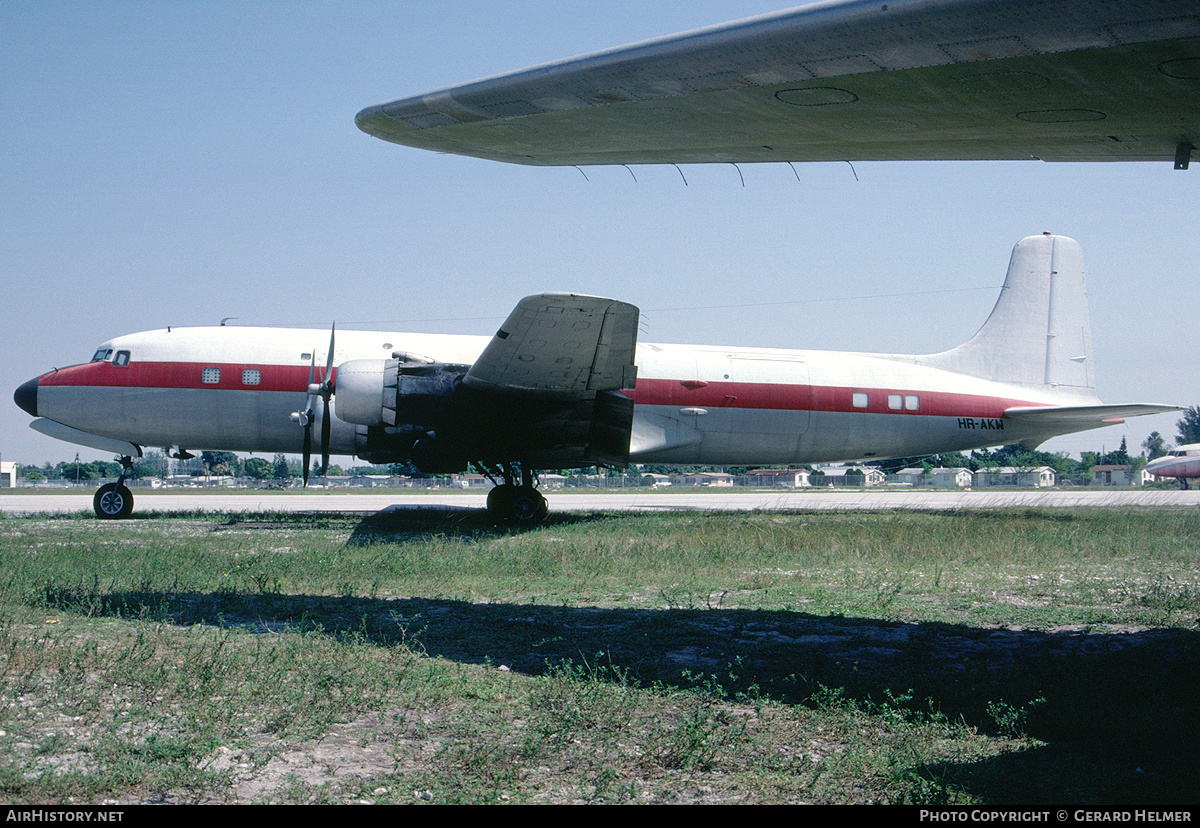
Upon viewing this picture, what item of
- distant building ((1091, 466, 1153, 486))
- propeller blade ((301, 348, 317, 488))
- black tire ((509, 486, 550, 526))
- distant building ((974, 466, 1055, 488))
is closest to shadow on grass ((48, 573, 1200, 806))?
propeller blade ((301, 348, 317, 488))

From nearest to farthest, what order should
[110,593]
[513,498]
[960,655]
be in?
1. [960,655]
2. [110,593]
3. [513,498]

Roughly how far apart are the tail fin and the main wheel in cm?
2208

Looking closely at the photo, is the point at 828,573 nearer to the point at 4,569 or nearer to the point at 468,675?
the point at 468,675

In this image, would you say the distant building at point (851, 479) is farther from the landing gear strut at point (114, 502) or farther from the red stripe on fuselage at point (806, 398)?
the landing gear strut at point (114, 502)

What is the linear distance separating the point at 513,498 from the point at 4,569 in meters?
10.2

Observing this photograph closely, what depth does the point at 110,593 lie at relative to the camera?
9359mm

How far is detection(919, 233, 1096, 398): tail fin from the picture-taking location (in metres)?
24.3

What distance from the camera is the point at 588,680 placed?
19.7ft

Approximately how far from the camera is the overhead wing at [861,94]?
4.38 metres

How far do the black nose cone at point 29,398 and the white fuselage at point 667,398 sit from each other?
17cm

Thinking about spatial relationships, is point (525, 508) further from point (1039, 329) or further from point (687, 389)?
point (1039, 329)

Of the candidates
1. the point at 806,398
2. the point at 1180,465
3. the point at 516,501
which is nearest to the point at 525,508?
the point at 516,501

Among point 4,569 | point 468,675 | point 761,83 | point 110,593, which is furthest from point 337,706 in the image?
point 4,569
